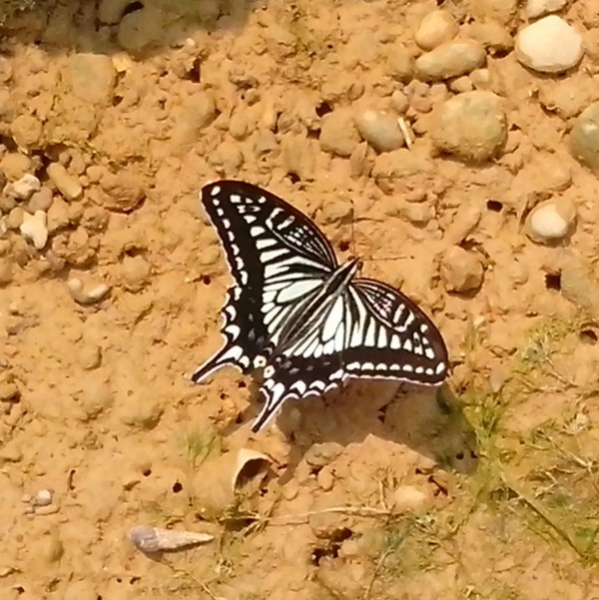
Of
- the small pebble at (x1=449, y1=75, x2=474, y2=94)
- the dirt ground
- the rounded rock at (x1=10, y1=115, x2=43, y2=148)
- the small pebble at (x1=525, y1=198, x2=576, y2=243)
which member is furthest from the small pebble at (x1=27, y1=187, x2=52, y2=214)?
the small pebble at (x1=525, y1=198, x2=576, y2=243)

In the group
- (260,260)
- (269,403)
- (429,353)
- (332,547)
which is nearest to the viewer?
(429,353)

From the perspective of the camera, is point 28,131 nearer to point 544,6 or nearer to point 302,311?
point 302,311

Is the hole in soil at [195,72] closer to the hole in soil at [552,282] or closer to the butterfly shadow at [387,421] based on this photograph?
the butterfly shadow at [387,421]

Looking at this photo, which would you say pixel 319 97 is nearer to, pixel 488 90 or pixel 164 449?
pixel 488 90

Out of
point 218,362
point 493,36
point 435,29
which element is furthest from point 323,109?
point 218,362

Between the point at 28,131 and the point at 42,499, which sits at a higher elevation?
the point at 28,131

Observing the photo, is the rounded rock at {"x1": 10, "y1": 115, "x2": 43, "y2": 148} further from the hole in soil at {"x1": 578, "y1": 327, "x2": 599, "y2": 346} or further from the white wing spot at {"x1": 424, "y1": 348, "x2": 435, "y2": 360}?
the hole in soil at {"x1": 578, "y1": 327, "x2": 599, "y2": 346}

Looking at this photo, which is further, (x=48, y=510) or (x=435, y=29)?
(x=48, y=510)
